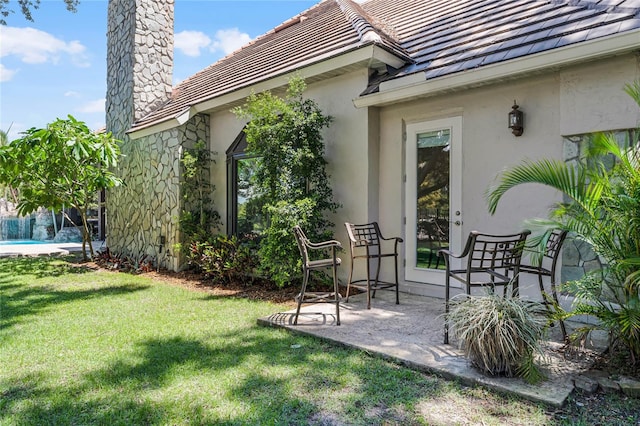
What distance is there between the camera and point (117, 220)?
11.4m

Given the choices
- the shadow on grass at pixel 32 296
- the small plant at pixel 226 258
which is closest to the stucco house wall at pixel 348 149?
the small plant at pixel 226 258

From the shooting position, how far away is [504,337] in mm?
2879

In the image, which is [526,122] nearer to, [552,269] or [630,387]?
[552,269]

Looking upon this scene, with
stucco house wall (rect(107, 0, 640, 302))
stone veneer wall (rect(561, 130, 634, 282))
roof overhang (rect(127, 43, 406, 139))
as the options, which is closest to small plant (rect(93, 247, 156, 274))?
stucco house wall (rect(107, 0, 640, 302))

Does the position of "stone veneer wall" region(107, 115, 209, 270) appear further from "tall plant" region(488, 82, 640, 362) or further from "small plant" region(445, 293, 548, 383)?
"tall plant" region(488, 82, 640, 362)

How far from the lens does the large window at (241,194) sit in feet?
26.2

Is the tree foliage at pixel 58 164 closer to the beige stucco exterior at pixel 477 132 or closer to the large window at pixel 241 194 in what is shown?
the large window at pixel 241 194

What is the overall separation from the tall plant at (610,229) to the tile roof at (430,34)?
1.91m

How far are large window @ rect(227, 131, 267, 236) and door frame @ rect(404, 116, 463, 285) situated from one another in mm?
3065

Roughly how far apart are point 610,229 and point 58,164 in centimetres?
1000

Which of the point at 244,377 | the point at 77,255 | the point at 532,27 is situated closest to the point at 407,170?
the point at 532,27

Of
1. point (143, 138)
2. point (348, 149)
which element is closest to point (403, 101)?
point (348, 149)

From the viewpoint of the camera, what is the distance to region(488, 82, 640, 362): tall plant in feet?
9.49

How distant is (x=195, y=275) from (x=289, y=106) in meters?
4.19
